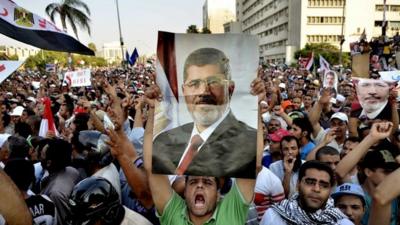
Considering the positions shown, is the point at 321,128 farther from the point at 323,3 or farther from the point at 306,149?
the point at 323,3

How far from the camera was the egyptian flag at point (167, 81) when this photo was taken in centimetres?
270

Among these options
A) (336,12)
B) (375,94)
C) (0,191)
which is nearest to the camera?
(0,191)

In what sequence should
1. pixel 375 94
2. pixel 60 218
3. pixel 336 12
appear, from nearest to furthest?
pixel 60 218, pixel 375 94, pixel 336 12

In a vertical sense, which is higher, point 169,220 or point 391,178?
point 391,178

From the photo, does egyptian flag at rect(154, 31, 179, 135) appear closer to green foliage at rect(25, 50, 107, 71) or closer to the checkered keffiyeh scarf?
the checkered keffiyeh scarf

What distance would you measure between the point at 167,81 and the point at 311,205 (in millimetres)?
1311

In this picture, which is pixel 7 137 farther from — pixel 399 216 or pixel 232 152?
pixel 399 216

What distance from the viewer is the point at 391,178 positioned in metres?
2.81

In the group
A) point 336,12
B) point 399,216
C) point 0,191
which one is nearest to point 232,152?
point 0,191

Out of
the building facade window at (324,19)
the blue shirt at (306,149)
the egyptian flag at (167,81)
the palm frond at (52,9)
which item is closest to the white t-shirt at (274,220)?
the egyptian flag at (167,81)

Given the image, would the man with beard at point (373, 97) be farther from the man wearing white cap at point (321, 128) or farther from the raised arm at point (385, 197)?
the raised arm at point (385, 197)

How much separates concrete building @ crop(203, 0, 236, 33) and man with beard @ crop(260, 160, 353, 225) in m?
136

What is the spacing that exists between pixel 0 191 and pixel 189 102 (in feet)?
3.87

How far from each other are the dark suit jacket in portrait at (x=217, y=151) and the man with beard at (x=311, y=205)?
53cm
